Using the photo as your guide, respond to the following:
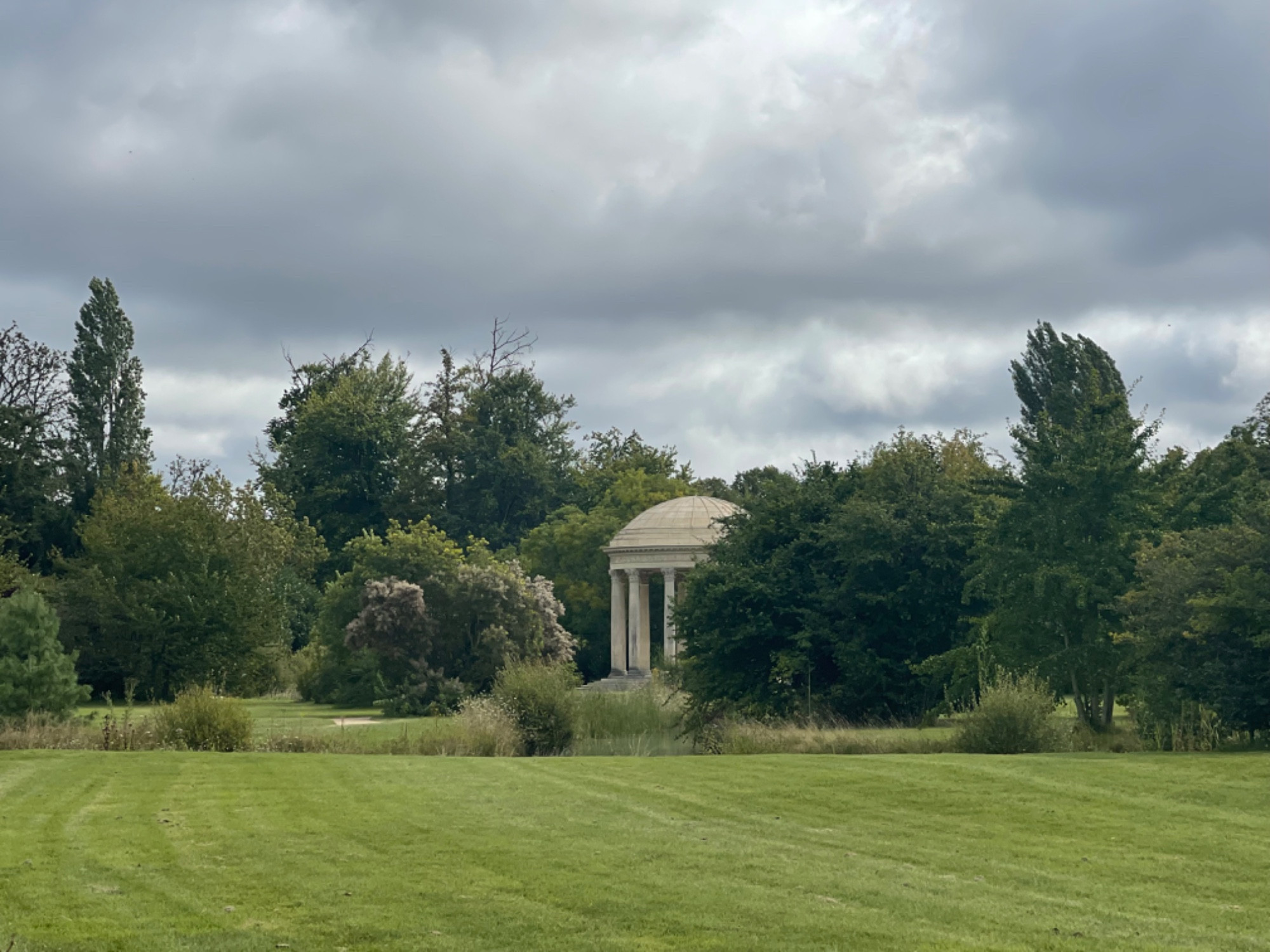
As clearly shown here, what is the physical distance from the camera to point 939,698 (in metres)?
34.6

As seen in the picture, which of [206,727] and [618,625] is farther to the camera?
[618,625]

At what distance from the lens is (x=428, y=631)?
50781mm

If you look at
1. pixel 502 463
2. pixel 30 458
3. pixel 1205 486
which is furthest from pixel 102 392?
pixel 1205 486

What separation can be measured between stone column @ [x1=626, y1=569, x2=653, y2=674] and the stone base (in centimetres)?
28

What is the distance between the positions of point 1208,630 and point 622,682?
38.2 meters

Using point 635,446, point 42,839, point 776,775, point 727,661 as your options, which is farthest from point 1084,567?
point 635,446

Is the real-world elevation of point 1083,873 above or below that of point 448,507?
below

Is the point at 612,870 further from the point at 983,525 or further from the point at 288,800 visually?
the point at 983,525

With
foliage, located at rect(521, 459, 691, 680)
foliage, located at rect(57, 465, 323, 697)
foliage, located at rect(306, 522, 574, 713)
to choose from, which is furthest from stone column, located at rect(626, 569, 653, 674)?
foliage, located at rect(57, 465, 323, 697)

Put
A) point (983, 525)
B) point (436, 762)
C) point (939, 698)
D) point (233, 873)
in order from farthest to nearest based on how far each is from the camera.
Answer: point (939, 698), point (983, 525), point (436, 762), point (233, 873)

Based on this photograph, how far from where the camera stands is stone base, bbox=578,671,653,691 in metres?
56.5

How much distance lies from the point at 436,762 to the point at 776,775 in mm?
5937

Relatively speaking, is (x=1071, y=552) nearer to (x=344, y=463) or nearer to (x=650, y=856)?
(x=650, y=856)

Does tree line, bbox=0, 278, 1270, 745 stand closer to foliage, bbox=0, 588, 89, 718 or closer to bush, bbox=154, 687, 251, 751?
foliage, bbox=0, 588, 89, 718
